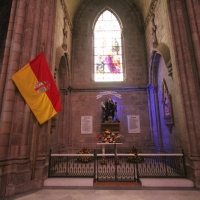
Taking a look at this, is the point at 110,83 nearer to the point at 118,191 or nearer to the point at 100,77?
the point at 100,77

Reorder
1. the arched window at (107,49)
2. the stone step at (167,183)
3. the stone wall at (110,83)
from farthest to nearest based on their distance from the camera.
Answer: the arched window at (107,49)
the stone wall at (110,83)
the stone step at (167,183)

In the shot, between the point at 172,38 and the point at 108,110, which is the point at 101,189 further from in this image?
the point at 172,38

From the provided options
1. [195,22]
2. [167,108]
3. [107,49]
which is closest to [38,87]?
[167,108]

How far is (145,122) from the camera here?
31.2 ft

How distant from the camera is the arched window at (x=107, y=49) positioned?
10.5m

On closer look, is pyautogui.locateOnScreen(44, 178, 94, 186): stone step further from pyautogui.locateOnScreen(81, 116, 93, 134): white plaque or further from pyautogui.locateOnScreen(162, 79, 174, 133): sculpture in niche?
pyautogui.locateOnScreen(81, 116, 93, 134): white plaque

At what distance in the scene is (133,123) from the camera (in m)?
9.50

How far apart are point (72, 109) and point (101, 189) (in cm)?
603

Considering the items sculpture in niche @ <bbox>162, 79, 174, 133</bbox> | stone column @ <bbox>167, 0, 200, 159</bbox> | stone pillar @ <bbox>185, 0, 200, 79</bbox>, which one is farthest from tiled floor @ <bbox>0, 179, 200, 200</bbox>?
stone pillar @ <bbox>185, 0, 200, 79</bbox>

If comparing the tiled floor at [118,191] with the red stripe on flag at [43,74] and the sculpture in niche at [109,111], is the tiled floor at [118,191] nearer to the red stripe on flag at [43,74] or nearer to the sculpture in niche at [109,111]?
the red stripe on flag at [43,74]

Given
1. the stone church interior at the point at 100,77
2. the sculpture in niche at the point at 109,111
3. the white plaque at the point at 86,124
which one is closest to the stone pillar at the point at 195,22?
the stone church interior at the point at 100,77

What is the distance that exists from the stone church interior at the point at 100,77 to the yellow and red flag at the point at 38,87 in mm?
252

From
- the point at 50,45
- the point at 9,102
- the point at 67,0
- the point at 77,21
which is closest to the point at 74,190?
the point at 9,102

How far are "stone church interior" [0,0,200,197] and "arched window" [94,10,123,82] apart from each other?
0.07 m
